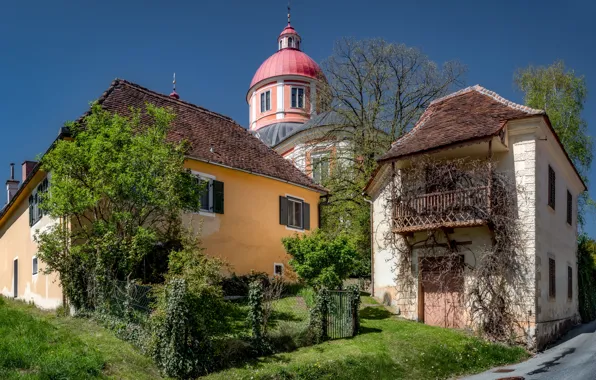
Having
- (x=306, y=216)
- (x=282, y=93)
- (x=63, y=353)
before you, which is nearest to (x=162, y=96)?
(x=306, y=216)

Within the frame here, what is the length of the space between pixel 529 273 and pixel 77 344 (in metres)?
13.2

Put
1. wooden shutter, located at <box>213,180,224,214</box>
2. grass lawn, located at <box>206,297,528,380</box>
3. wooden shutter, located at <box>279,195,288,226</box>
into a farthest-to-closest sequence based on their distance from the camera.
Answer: wooden shutter, located at <box>279,195,288,226</box>
wooden shutter, located at <box>213,180,224,214</box>
grass lawn, located at <box>206,297,528,380</box>

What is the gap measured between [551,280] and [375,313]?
6.10m

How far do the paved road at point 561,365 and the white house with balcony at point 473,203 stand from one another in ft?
2.31

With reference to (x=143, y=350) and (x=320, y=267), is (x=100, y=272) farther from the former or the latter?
(x=320, y=267)

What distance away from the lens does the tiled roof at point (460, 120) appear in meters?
19.2

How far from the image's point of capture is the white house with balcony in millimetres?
18875

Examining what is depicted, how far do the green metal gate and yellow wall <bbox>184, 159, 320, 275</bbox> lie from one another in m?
6.35

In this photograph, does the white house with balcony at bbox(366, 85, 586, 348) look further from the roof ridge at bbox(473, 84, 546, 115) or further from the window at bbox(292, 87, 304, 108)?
the window at bbox(292, 87, 304, 108)

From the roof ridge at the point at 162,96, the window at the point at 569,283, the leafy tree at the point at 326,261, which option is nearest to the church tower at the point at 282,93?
the roof ridge at the point at 162,96

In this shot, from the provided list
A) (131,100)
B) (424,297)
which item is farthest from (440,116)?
(131,100)

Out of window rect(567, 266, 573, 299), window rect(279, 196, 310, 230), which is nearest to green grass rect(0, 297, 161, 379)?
window rect(279, 196, 310, 230)

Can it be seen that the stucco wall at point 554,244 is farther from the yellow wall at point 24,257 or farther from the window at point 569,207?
the yellow wall at point 24,257

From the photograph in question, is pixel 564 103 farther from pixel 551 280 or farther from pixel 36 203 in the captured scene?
pixel 36 203
